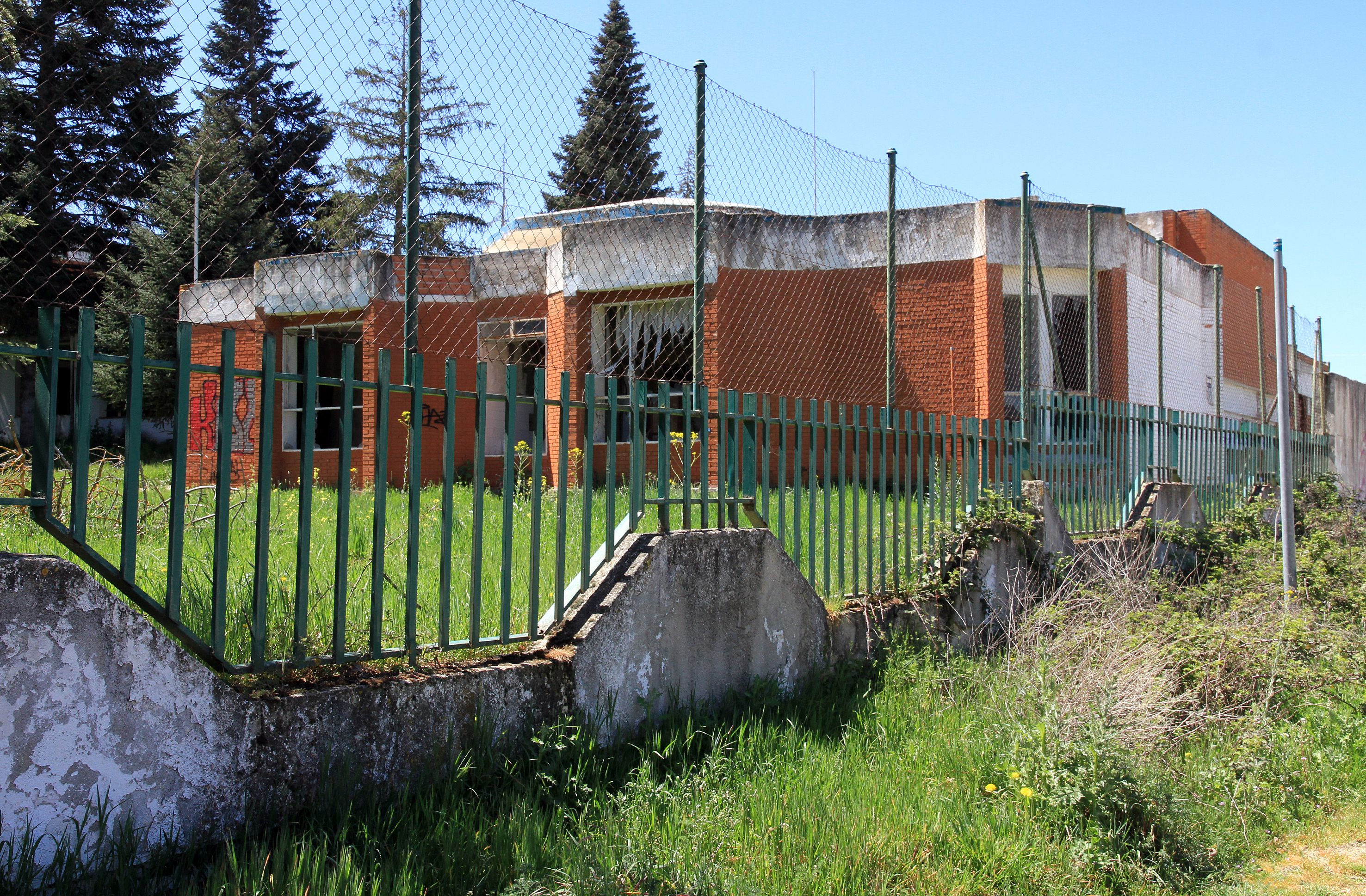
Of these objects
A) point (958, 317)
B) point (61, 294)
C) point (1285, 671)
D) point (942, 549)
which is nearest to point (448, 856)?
point (61, 294)

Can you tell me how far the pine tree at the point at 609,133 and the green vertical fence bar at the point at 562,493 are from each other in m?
1.68

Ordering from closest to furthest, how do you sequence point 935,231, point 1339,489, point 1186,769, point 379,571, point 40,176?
point 40,176 < point 379,571 < point 1186,769 < point 935,231 < point 1339,489

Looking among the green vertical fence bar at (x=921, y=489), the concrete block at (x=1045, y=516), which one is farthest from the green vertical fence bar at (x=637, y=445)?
the concrete block at (x=1045, y=516)

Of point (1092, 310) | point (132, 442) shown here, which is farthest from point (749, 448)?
point (1092, 310)

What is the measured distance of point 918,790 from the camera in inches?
168

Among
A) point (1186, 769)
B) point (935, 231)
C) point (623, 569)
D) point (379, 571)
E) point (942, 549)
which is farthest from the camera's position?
point (935, 231)

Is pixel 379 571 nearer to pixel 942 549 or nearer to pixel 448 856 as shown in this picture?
pixel 448 856

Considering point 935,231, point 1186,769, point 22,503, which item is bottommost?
point 1186,769

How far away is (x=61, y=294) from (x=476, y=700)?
213 centimetres

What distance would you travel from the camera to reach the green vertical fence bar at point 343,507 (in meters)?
3.52

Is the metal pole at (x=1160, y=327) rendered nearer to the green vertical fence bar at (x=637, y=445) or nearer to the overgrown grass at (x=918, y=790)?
the overgrown grass at (x=918, y=790)

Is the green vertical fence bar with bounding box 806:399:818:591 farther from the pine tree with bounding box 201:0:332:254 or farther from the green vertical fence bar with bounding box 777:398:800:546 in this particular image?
the pine tree with bounding box 201:0:332:254

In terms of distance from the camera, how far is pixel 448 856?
10.4 ft

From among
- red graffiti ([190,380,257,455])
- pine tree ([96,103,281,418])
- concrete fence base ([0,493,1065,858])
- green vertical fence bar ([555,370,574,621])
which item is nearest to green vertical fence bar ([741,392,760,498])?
concrete fence base ([0,493,1065,858])
